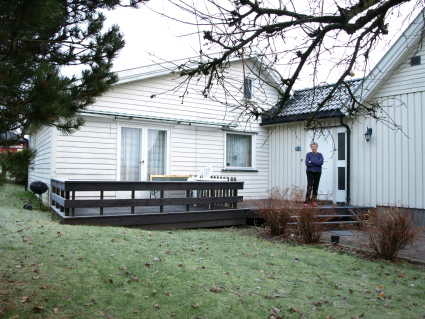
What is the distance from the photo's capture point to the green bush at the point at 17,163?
3471mm

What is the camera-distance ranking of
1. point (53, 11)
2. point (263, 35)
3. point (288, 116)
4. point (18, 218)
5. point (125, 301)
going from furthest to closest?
point (288, 116) → point (18, 218) → point (263, 35) → point (125, 301) → point (53, 11)

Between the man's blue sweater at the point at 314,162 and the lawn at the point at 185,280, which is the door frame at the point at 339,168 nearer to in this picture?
the man's blue sweater at the point at 314,162

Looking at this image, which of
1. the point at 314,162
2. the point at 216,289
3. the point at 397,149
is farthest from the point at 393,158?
the point at 216,289

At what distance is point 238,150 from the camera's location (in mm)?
14500

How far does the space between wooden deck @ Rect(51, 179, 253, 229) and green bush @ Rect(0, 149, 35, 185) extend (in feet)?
15.8

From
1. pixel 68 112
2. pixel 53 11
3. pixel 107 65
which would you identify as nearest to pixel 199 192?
pixel 107 65

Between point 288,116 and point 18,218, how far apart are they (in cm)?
862

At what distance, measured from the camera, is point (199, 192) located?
11.6 meters

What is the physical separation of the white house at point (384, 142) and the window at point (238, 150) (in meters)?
1.86

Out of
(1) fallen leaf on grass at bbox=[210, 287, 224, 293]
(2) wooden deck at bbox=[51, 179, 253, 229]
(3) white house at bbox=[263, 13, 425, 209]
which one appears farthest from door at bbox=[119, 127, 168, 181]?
(1) fallen leaf on grass at bbox=[210, 287, 224, 293]

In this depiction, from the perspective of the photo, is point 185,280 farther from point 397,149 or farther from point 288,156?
point 288,156

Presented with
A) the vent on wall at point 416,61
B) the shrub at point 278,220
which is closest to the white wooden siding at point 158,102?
the shrub at point 278,220

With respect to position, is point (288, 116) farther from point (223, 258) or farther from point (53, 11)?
point (53, 11)

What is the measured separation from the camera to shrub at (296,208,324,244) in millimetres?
7642
